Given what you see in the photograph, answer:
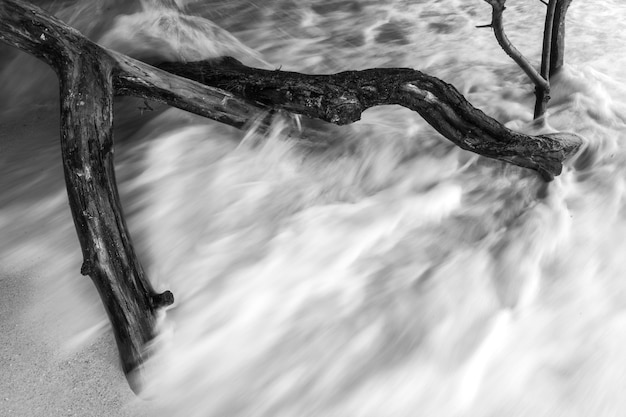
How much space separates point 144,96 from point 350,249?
42.6 inches

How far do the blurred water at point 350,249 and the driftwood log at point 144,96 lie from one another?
0.49 feet

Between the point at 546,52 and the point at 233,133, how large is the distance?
1658 mm

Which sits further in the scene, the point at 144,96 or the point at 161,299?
the point at 144,96

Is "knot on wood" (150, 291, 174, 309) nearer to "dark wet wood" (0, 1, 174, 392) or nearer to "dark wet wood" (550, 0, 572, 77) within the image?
"dark wet wood" (0, 1, 174, 392)

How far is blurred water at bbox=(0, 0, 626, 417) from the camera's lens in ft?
5.69

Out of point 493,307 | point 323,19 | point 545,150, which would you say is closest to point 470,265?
point 493,307

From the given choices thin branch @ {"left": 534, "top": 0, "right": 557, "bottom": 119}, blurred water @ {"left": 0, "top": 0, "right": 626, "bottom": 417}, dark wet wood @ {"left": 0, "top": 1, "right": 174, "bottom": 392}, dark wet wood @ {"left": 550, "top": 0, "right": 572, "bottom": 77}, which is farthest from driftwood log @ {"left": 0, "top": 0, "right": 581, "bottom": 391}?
dark wet wood @ {"left": 550, "top": 0, "right": 572, "bottom": 77}

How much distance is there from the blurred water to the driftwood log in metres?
0.15

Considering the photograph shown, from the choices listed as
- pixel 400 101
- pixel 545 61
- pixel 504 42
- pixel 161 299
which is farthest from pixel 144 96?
pixel 545 61

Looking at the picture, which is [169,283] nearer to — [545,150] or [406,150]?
[406,150]

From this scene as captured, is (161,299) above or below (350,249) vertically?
above

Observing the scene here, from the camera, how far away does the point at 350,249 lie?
221 cm

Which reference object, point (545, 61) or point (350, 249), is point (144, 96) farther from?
point (545, 61)

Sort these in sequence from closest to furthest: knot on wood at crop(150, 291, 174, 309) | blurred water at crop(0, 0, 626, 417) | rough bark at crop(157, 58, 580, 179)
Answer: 1. blurred water at crop(0, 0, 626, 417)
2. knot on wood at crop(150, 291, 174, 309)
3. rough bark at crop(157, 58, 580, 179)
